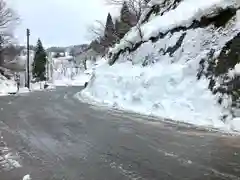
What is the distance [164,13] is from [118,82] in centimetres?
629

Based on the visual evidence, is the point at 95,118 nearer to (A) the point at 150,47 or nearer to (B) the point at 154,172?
(B) the point at 154,172

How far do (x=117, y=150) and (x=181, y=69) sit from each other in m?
10.0

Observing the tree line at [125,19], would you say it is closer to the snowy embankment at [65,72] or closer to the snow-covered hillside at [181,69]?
the snow-covered hillside at [181,69]

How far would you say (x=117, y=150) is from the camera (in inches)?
317

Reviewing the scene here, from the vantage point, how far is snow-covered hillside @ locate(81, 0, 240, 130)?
46.2 feet

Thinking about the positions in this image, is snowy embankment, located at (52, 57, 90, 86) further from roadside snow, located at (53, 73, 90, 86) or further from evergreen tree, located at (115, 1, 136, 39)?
evergreen tree, located at (115, 1, 136, 39)

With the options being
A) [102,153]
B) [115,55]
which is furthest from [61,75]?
[102,153]

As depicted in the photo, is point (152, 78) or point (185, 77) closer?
point (185, 77)

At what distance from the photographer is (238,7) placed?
17578 millimetres

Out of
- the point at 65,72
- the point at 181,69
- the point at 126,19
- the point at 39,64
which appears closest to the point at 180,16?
the point at 181,69

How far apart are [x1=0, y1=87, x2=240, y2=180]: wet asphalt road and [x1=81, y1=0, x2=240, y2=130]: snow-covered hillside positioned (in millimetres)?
2283

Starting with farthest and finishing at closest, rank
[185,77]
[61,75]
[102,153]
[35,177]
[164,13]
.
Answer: [61,75] → [164,13] → [185,77] → [102,153] → [35,177]

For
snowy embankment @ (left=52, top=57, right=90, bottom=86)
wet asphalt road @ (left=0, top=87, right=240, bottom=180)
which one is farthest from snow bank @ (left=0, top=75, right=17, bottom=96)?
snowy embankment @ (left=52, top=57, right=90, bottom=86)

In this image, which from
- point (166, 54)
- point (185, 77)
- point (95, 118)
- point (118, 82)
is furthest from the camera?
point (118, 82)
